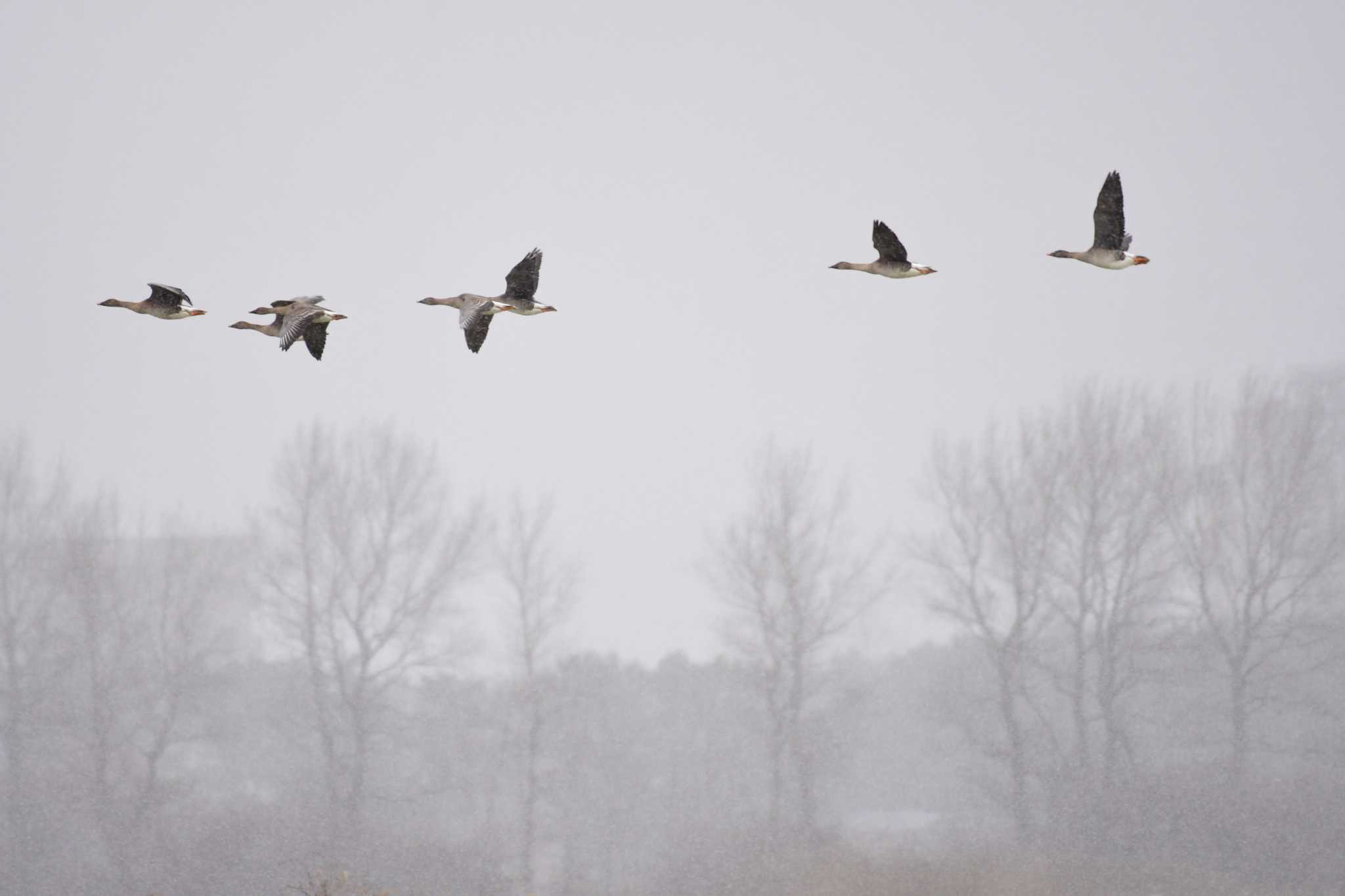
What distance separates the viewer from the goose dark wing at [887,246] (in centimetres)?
943

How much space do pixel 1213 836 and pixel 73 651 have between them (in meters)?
34.1

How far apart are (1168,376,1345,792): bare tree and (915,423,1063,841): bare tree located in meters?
4.16

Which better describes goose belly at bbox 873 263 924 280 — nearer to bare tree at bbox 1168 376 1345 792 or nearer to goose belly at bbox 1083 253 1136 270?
goose belly at bbox 1083 253 1136 270

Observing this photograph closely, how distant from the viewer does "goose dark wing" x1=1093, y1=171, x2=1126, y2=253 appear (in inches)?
369

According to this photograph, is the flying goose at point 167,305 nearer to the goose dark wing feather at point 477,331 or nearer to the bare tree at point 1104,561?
the goose dark wing feather at point 477,331

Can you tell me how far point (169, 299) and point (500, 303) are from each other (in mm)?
2923

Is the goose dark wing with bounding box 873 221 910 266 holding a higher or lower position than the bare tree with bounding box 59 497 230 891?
higher

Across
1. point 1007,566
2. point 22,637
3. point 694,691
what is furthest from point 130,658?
point 1007,566

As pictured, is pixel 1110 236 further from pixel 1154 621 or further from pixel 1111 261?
pixel 1154 621

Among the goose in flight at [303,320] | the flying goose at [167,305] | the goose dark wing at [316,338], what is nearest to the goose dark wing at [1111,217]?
the goose in flight at [303,320]

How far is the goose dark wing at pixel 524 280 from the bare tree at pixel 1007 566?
83.3 ft

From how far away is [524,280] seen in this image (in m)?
10.8

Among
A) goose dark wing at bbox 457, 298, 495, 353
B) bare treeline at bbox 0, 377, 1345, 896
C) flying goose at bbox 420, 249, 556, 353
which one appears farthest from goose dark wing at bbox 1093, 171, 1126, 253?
bare treeline at bbox 0, 377, 1345, 896

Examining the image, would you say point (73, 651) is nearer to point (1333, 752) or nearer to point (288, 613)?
point (288, 613)
